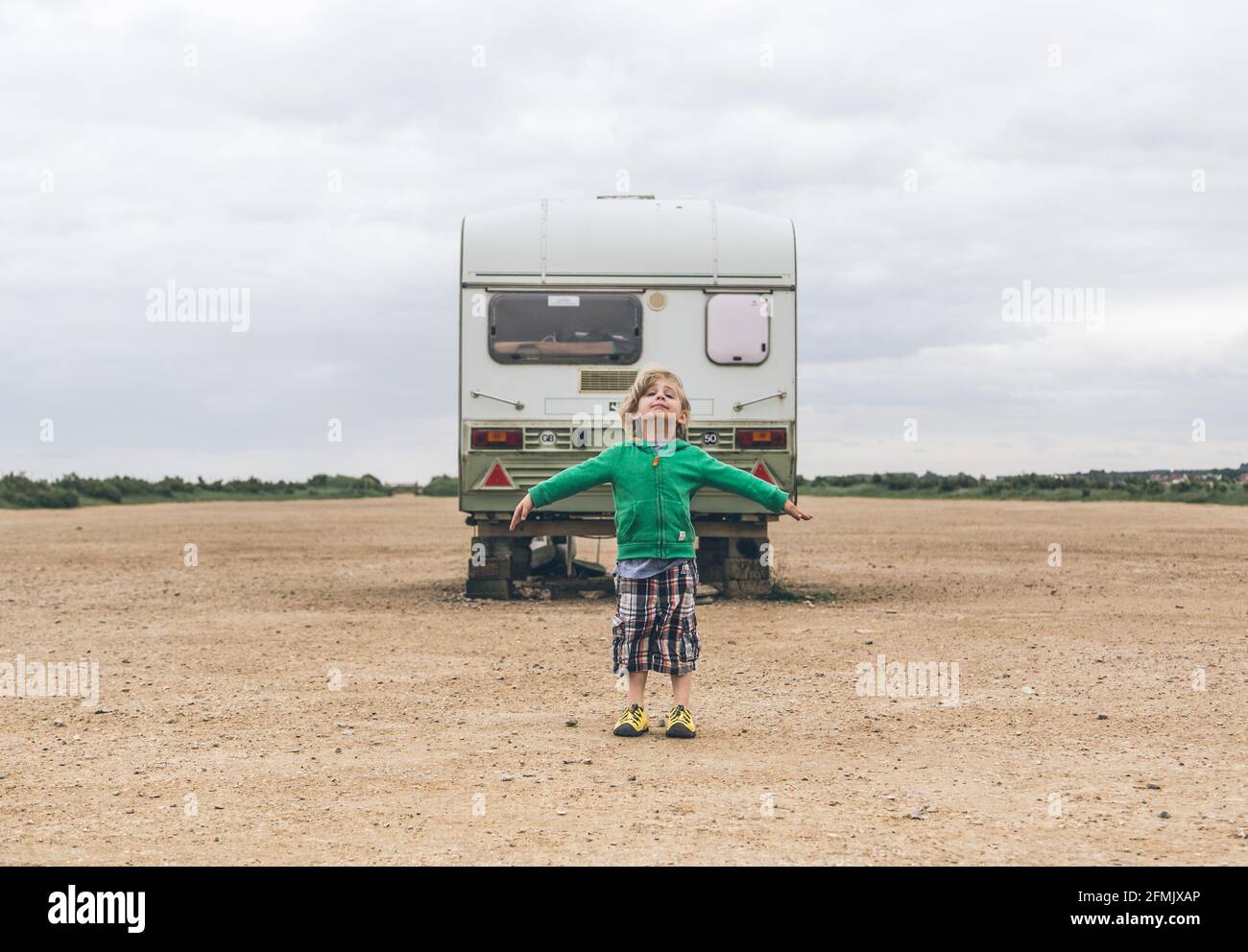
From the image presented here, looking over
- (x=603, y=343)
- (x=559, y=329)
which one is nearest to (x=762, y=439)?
(x=603, y=343)

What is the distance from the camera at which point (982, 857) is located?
4656 mm

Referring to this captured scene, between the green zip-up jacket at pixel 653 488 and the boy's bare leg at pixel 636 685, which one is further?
the boy's bare leg at pixel 636 685

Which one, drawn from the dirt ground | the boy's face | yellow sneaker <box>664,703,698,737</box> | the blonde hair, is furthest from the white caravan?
yellow sneaker <box>664,703,698,737</box>

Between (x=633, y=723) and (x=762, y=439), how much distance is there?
6690mm

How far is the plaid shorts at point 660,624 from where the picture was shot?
6.98 meters

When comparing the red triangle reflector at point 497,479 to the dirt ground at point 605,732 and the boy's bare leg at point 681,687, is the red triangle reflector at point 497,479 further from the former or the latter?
the boy's bare leg at point 681,687

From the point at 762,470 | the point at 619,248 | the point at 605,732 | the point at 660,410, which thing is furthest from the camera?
the point at 619,248

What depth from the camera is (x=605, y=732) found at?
7129mm

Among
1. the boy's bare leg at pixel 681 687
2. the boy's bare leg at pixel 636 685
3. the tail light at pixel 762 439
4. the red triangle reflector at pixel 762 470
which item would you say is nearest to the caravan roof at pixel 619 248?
the tail light at pixel 762 439

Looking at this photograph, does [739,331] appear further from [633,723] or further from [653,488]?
[633,723]

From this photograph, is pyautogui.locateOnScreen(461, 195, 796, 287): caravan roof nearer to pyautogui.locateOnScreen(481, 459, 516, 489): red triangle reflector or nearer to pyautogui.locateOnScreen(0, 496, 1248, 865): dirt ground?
pyautogui.locateOnScreen(481, 459, 516, 489): red triangle reflector

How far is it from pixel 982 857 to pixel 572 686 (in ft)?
14.2

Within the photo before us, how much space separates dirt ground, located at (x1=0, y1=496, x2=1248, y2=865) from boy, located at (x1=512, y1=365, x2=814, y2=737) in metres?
0.40
